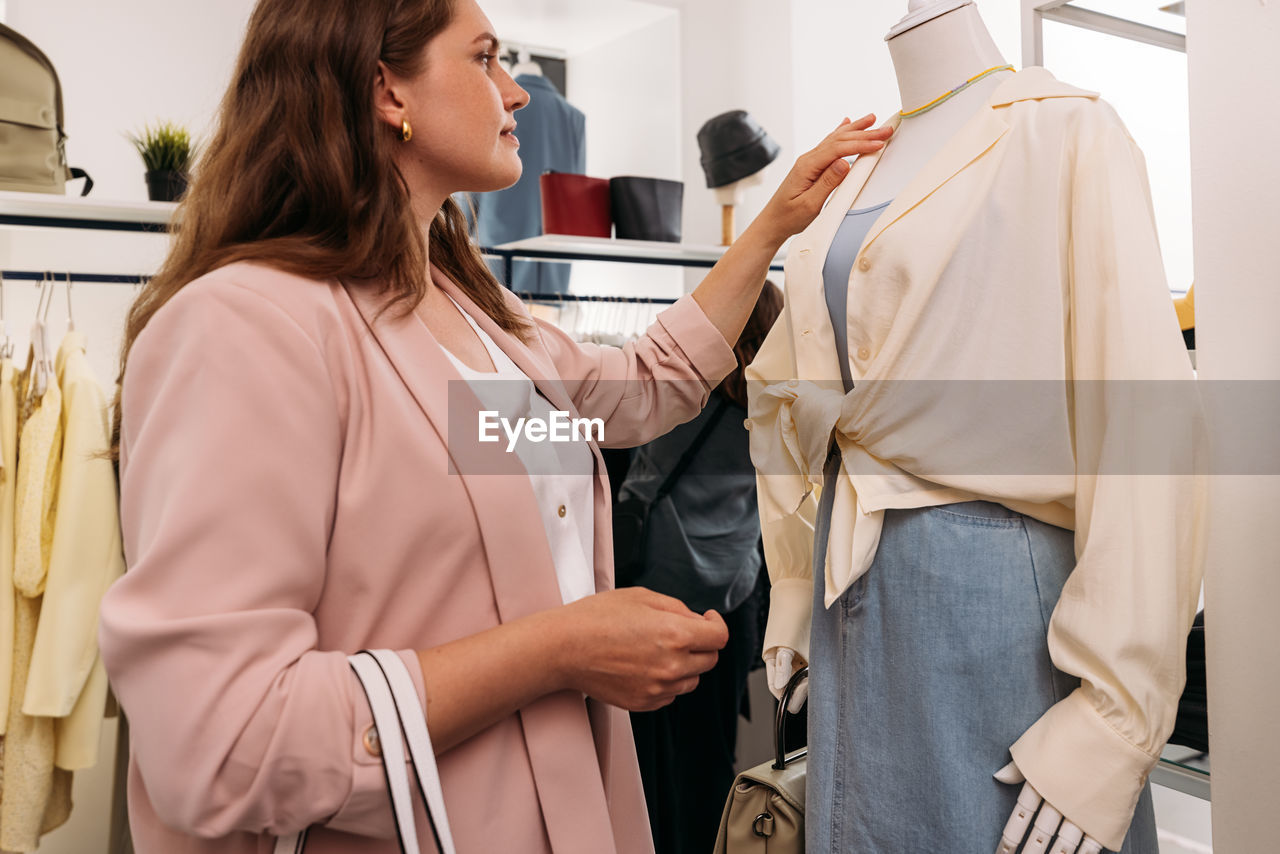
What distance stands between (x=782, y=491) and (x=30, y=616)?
1.57 metres

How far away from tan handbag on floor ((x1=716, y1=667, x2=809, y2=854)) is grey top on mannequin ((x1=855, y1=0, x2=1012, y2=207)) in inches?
25.1

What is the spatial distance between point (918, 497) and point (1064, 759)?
28cm

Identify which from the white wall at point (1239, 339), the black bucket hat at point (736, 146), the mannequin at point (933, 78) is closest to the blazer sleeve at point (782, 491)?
the mannequin at point (933, 78)

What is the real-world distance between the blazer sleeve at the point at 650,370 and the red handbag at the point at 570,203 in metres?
1.40

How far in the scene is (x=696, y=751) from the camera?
2.41 meters

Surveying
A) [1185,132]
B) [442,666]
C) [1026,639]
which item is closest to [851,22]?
[1185,132]

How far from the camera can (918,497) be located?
1.00 metres

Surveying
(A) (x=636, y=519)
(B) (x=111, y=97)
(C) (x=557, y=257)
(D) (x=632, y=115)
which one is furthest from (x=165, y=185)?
(D) (x=632, y=115)

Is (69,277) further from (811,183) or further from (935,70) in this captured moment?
(935,70)

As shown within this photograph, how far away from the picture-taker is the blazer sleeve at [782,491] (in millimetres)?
1168

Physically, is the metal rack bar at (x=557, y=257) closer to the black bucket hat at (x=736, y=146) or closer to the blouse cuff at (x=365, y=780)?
the black bucket hat at (x=736, y=146)

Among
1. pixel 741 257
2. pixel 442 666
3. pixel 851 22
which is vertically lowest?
pixel 442 666

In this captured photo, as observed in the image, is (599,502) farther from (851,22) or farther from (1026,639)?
(851,22)

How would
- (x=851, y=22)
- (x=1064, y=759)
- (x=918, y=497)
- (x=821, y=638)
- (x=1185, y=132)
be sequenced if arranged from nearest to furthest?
(x=1064, y=759), (x=918, y=497), (x=821, y=638), (x=1185, y=132), (x=851, y=22)
